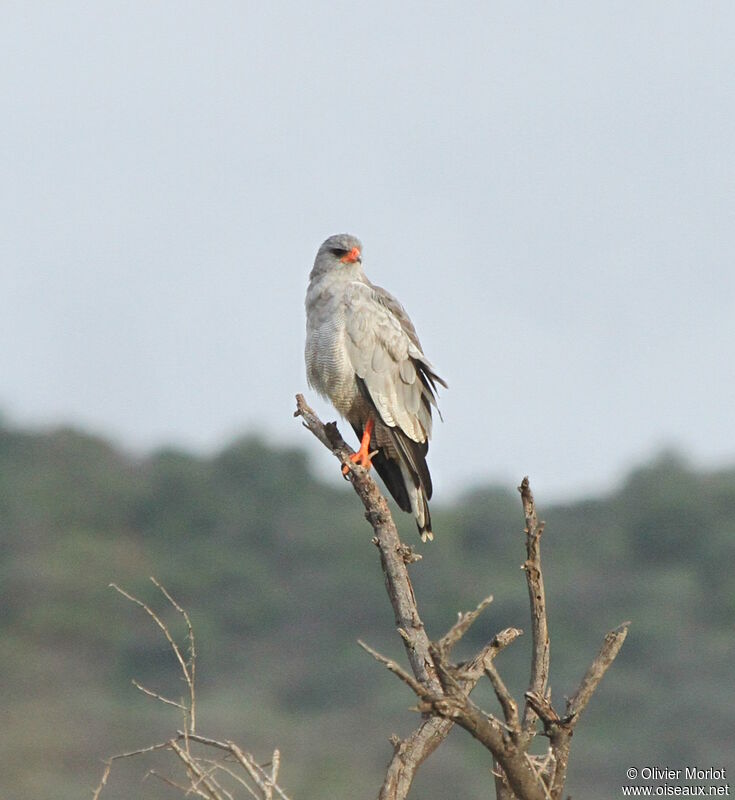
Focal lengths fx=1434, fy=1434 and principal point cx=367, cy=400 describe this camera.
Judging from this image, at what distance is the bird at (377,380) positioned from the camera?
314 inches

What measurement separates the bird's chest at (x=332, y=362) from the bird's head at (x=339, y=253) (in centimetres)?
43

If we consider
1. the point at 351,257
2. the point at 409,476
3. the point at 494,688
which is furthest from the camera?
the point at 351,257

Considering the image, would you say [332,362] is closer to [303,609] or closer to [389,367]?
[389,367]

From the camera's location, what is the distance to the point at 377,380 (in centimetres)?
808

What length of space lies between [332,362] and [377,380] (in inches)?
10.7

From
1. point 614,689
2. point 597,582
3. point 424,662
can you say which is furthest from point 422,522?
point 597,582

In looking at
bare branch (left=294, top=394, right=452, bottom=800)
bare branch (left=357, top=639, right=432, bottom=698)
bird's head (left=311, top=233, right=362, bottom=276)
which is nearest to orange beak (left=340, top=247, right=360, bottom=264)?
bird's head (left=311, top=233, right=362, bottom=276)

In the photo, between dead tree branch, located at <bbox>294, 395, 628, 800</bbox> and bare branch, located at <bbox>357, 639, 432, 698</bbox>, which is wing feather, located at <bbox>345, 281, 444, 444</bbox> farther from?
bare branch, located at <bbox>357, 639, 432, 698</bbox>

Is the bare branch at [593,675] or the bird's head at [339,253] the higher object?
the bird's head at [339,253]

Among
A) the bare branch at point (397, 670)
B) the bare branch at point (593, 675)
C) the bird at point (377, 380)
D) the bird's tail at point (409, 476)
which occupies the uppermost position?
the bird at point (377, 380)

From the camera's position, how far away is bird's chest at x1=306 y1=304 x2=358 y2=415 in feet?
26.5

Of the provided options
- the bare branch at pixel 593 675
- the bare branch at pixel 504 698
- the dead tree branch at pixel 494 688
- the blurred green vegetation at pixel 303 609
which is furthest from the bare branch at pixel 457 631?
the blurred green vegetation at pixel 303 609

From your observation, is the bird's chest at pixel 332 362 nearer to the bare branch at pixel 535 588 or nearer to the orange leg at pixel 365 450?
the orange leg at pixel 365 450

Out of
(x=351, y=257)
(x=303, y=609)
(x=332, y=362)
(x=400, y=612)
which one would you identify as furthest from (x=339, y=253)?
(x=303, y=609)
